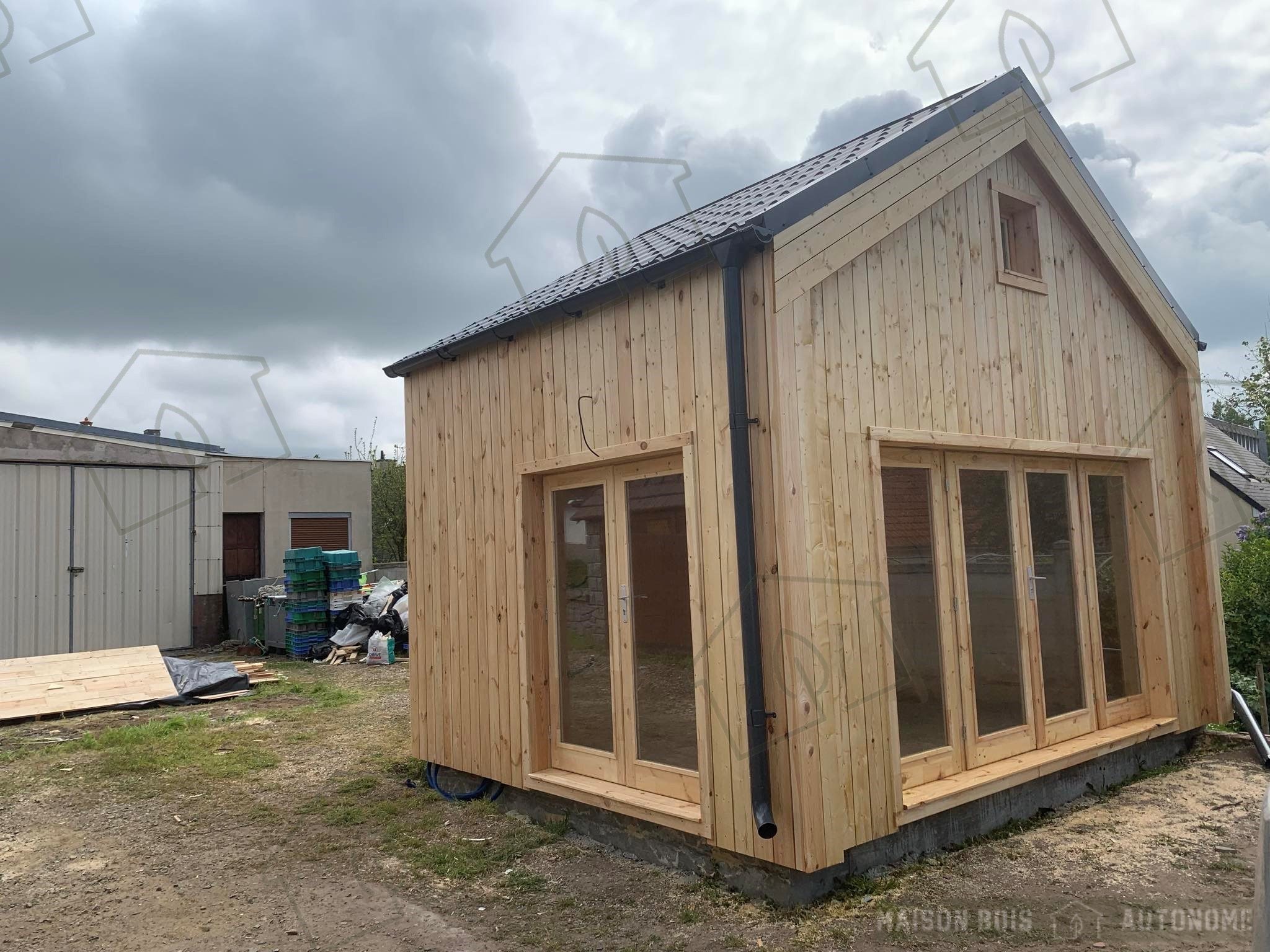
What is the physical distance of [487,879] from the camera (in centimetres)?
513

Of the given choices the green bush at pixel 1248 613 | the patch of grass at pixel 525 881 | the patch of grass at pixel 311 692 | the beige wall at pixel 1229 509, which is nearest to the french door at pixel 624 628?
the patch of grass at pixel 525 881

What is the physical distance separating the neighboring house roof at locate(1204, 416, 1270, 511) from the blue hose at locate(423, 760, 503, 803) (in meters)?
12.4

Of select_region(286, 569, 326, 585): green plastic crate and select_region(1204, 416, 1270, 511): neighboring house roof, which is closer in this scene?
select_region(286, 569, 326, 585): green plastic crate

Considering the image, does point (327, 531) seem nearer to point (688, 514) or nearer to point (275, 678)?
point (275, 678)

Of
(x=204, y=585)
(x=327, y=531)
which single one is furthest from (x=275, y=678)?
A: (x=327, y=531)

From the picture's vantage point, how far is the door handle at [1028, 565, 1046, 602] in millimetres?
6137

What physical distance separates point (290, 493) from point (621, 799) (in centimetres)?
1608

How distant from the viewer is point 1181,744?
721 cm

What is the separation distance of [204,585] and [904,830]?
608 inches

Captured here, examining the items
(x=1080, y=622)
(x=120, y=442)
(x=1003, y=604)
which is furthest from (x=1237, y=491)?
(x=120, y=442)

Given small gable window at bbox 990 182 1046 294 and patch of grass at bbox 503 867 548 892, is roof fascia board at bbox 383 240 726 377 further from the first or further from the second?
patch of grass at bbox 503 867 548 892

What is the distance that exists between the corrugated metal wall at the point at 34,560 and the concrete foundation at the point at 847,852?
12589mm

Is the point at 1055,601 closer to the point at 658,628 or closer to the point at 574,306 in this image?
the point at 658,628

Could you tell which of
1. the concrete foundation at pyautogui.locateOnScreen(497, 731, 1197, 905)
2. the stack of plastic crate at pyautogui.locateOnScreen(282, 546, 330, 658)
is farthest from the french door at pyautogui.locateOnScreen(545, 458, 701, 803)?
the stack of plastic crate at pyautogui.locateOnScreen(282, 546, 330, 658)
